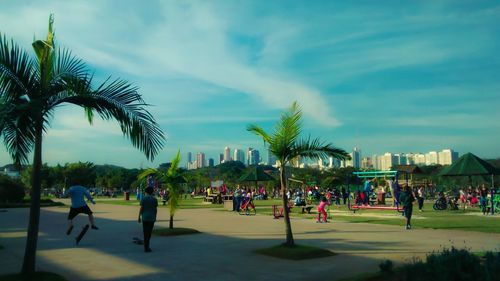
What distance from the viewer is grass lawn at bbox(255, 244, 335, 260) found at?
9812 mm

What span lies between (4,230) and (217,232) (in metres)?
8.32

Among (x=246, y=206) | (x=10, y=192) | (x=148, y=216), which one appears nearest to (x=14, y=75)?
(x=148, y=216)

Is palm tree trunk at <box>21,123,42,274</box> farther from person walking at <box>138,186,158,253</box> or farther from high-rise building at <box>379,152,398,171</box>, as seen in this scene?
high-rise building at <box>379,152,398,171</box>

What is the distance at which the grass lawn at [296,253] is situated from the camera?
Answer: 9812 millimetres

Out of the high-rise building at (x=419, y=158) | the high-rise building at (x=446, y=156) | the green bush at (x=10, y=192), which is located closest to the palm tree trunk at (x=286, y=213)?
the green bush at (x=10, y=192)

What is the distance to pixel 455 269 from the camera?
5.58 m

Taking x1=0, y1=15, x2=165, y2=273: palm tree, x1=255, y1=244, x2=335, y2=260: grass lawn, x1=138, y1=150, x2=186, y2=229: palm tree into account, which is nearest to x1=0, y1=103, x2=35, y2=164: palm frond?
x1=0, y1=15, x2=165, y2=273: palm tree

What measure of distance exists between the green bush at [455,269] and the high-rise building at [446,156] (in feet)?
449

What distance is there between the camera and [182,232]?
588 inches

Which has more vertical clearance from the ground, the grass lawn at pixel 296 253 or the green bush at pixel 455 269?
the green bush at pixel 455 269

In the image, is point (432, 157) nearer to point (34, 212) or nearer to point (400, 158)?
point (400, 158)

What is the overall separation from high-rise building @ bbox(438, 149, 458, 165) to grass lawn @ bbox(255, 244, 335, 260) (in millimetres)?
133450

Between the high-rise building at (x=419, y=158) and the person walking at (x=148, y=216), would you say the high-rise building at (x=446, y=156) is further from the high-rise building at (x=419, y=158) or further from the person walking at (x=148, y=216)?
the person walking at (x=148, y=216)

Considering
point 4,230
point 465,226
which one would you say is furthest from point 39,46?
point 465,226
